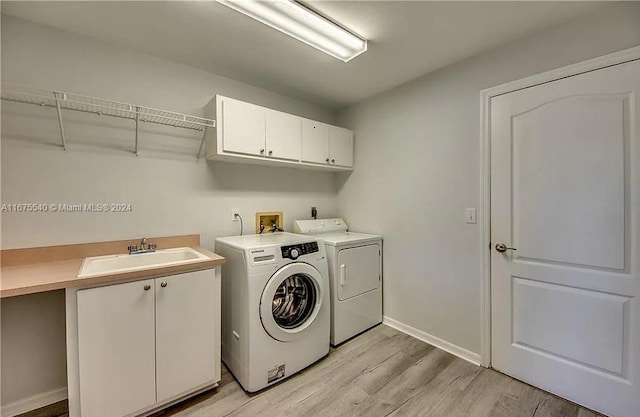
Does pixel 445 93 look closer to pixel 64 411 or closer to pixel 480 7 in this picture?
pixel 480 7

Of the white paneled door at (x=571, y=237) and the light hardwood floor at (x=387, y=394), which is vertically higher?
the white paneled door at (x=571, y=237)

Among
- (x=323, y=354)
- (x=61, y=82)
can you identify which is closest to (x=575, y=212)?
(x=323, y=354)

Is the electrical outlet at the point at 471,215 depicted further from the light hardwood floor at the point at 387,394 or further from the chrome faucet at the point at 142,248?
the chrome faucet at the point at 142,248

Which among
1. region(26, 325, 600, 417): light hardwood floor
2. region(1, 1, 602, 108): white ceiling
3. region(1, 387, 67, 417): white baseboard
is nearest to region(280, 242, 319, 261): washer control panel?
region(26, 325, 600, 417): light hardwood floor

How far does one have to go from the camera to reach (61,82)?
1694 mm

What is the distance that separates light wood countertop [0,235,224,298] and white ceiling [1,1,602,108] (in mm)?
1408

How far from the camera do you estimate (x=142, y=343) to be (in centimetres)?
145

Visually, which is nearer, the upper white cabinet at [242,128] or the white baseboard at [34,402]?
the white baseboard at [34,402]

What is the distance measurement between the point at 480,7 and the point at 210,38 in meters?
1.69

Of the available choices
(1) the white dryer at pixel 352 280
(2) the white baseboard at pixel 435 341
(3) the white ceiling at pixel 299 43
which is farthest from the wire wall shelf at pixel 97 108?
(2) the white baseboard at pixel 435 341

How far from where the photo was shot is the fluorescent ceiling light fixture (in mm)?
1431

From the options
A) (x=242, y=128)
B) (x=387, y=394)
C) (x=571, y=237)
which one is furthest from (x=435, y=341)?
(x=242, y=128)

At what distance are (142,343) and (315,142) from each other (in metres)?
2.03

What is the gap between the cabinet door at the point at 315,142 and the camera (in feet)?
8.22
